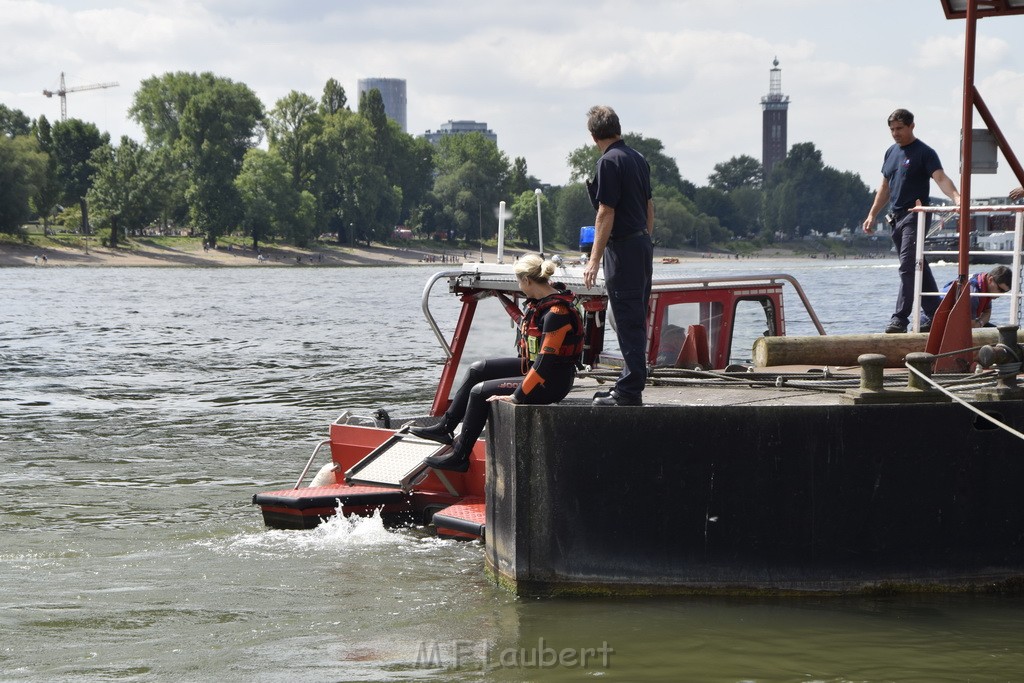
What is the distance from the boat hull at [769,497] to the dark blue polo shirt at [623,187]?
4.15ft

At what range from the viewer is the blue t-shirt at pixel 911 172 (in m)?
12.5

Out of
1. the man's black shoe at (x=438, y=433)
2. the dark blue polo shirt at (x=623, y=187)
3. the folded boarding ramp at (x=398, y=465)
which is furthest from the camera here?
the folded boarding ramp at (x=398, y=465)

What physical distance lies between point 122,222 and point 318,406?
102 m

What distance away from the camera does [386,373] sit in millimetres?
29938

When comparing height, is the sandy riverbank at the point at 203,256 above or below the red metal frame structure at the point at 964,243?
below

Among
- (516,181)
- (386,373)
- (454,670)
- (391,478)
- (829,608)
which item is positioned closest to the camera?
(454,670)

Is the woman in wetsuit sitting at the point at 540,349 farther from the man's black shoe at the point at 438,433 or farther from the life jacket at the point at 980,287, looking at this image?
the life jacket at the point at 980,287

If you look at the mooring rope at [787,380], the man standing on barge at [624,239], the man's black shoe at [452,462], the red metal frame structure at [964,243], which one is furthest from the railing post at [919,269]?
the man's black shoe at [452,462]

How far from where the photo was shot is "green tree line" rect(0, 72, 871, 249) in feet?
391

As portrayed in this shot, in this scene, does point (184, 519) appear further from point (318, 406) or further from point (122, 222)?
point (122, 222)

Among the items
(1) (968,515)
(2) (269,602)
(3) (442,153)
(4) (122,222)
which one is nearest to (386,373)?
(2) (269,602)

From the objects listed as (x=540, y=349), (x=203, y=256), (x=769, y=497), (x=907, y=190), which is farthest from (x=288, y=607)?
(x=203, y=256)

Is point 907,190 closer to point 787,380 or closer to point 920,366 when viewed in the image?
point 787,380

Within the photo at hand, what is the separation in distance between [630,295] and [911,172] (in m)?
4.87
